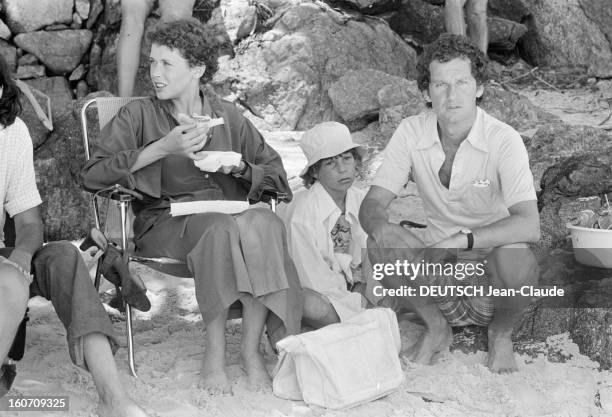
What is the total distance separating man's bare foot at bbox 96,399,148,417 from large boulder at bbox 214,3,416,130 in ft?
15.2

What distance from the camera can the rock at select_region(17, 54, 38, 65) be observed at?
278 inches

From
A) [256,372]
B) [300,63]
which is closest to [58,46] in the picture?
[300,63]

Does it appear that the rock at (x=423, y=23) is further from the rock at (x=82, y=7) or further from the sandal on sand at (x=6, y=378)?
the sandal on sand at (x=6, y=378)

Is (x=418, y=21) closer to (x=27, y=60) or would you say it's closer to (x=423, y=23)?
(x=423, y=23)

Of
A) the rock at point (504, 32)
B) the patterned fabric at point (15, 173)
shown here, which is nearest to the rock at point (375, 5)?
the rock at point (504, 32)

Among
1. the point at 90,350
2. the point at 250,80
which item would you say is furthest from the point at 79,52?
the point at 90,350

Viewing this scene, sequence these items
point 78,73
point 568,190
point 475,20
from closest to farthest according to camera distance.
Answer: point 568,190
point 78,73
point 475,20

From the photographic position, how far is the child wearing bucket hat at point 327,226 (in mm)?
3788

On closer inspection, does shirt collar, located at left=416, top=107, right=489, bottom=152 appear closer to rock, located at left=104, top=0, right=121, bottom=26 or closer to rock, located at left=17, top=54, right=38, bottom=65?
rock, located at left=104, top=0, right=121, bottom=26

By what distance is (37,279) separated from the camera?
10.6 ft

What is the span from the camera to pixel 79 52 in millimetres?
7258

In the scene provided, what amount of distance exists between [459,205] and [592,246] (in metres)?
0.61

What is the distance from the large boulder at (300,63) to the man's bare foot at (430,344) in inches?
152

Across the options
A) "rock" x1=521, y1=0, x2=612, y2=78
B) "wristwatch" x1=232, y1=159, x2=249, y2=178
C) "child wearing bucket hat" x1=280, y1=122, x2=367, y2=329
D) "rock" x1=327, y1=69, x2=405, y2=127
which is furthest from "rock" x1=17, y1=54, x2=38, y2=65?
"rock" x1=521, y1=0, x2=612, y2=78
